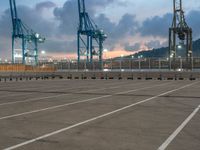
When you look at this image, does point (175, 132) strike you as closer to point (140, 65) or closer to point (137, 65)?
point (140, 65)

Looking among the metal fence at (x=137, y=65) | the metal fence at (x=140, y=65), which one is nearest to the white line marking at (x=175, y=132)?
the metal fence at (x=137, y=65)

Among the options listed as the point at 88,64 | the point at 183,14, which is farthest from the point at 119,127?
the point at 183,14

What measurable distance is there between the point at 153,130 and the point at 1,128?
3.71 m

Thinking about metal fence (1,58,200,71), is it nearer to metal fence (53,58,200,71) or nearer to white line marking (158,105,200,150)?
metal fence (53,58,200,71)

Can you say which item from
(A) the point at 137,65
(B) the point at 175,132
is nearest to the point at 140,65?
(A) the point at 137,65

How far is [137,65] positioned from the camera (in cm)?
5278

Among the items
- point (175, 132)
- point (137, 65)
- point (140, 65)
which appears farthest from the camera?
point (137, 65)

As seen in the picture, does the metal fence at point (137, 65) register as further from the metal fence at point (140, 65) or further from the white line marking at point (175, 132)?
the white line marking at point (175, 132)

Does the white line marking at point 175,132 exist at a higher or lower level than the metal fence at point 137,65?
lower

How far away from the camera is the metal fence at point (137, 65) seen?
165ft

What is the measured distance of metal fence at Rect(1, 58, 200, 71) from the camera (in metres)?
50.2

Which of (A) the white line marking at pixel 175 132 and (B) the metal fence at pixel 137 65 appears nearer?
(A) the white line marking at pixel 175 132

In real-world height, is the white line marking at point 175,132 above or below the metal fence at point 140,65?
below

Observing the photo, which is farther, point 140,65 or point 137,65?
point 137,65
